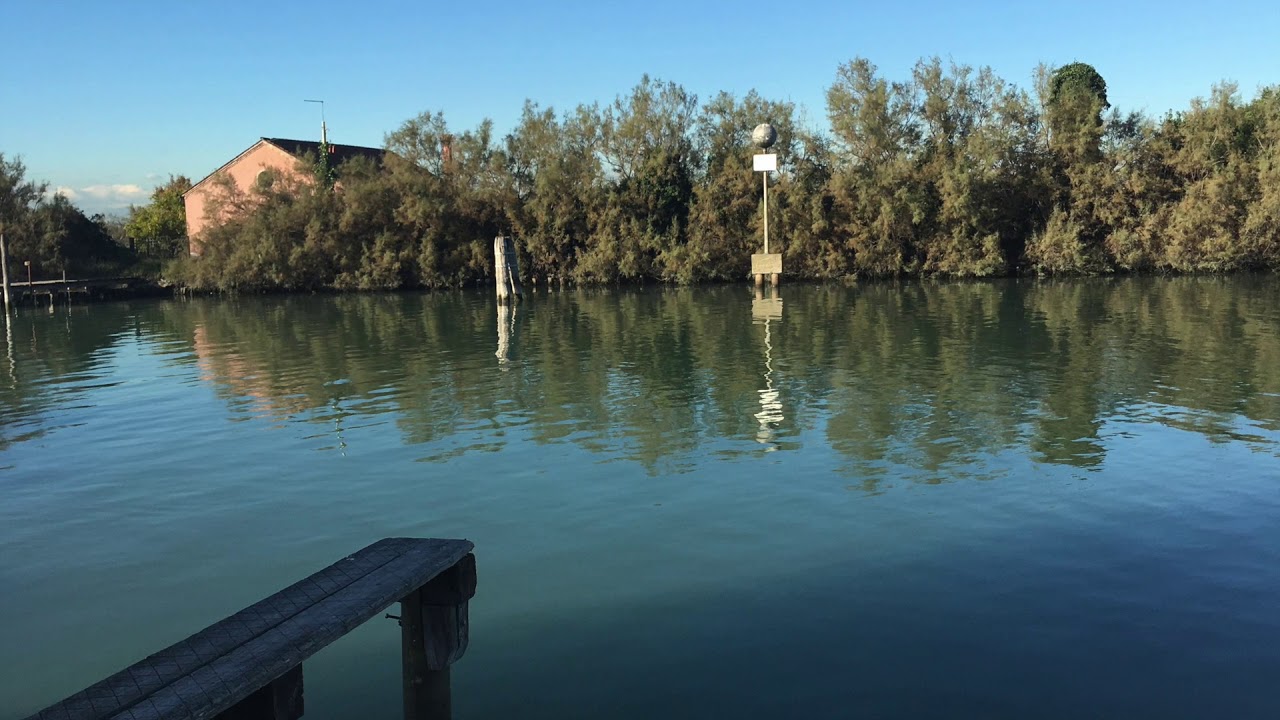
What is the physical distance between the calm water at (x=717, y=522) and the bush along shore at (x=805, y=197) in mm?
30955

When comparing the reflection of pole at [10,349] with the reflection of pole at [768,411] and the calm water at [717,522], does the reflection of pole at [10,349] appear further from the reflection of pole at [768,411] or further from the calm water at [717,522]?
the reflection of pole at [768,411]

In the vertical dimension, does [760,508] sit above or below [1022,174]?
below

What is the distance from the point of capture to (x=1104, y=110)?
4891cm

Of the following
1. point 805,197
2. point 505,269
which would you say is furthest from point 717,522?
point 805,197

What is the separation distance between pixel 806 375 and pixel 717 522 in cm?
847

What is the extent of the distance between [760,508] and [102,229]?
70.2m

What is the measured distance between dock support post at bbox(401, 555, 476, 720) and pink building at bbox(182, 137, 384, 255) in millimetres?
55019

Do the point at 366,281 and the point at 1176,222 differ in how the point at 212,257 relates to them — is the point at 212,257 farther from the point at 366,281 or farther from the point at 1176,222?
the point at 1176,222

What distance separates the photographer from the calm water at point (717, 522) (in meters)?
5.44

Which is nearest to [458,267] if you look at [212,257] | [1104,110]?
[212,257]

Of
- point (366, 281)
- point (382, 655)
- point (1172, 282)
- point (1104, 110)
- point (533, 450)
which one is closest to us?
point (382, 655)

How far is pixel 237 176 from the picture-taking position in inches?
2491

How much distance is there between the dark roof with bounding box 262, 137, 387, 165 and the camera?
198 ft

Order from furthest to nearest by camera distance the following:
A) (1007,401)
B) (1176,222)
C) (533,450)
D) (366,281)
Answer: (366,281), (1176,222), (1007,401), (533,450)
